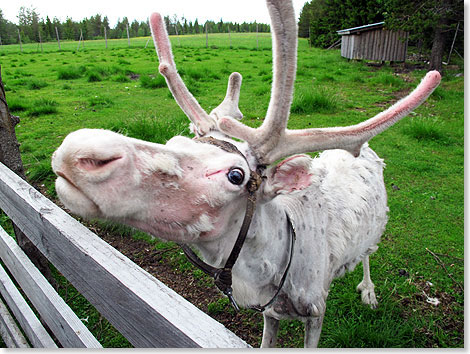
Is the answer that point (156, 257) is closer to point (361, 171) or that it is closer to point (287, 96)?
point (361, 171)

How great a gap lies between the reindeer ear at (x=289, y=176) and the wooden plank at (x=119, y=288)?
706 mm

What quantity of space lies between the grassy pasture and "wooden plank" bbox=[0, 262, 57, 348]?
2.07ft

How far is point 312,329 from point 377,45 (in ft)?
54.2

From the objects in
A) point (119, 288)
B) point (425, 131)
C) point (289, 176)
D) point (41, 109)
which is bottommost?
point (425, 131)

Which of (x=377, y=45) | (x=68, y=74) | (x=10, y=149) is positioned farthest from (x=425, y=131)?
(x=377, y=45)

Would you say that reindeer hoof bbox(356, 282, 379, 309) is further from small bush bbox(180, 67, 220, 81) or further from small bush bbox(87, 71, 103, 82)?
small bush bbox(87, 71, 103, 82)

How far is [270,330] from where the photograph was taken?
7.75ft

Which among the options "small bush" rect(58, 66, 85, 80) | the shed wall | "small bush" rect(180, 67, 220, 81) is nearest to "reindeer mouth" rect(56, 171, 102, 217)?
"small bush" rect(180, 67, 220, 81)

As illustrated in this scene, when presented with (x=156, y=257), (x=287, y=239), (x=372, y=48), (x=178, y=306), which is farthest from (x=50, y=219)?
(x=372, y=48)

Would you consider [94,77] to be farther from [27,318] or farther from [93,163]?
[93,163]

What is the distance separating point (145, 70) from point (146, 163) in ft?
42.6

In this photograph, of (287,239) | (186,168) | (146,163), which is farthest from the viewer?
(287,239)

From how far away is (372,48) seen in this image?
1598 centimetres

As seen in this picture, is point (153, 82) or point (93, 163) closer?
point (93, 163)
